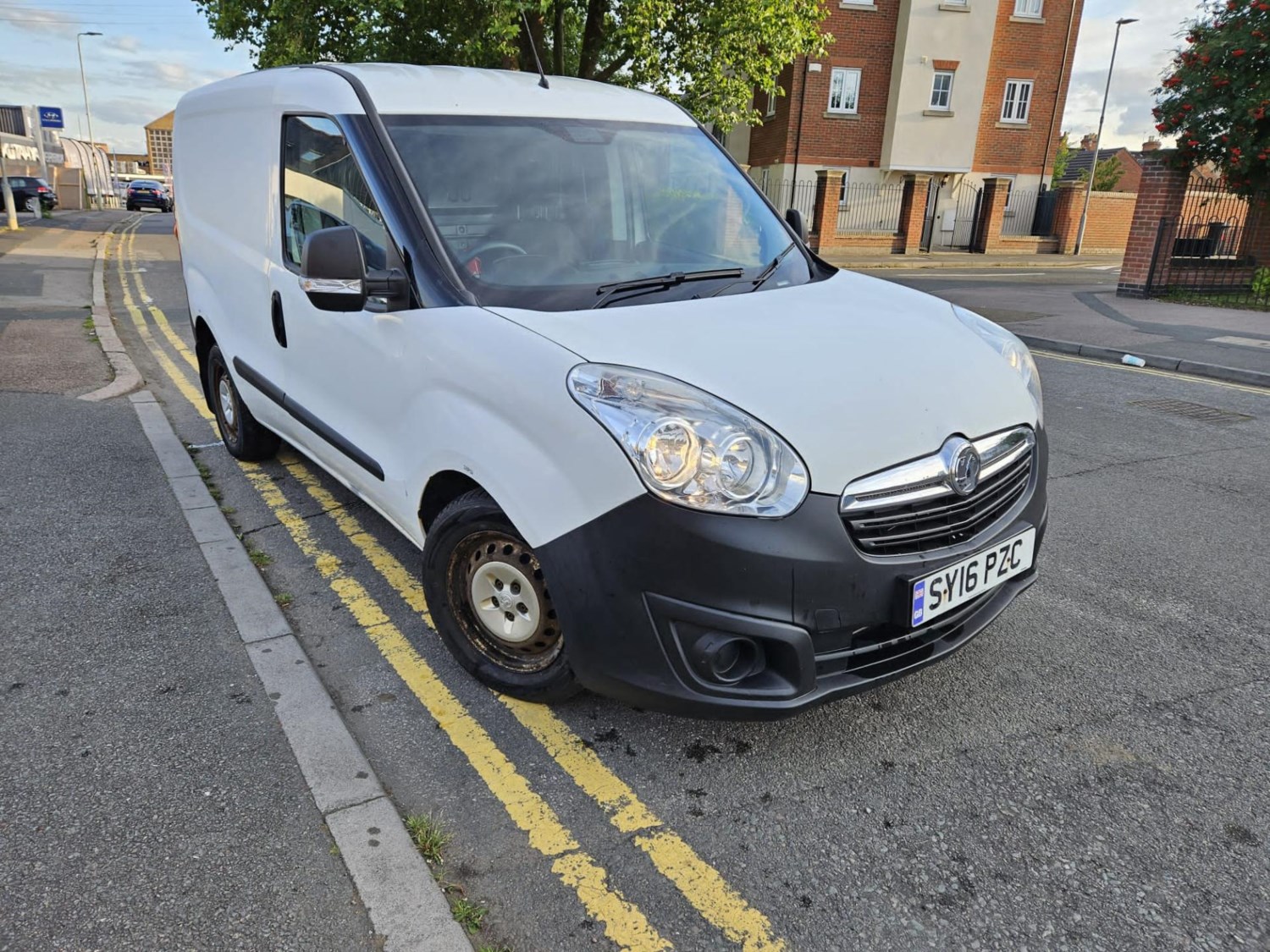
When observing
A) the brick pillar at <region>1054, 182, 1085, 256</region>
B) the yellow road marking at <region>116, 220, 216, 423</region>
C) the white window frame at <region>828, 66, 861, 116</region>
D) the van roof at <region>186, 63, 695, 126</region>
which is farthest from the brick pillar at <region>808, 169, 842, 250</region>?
the van roof at <region>186, 63, 695, 126</region>

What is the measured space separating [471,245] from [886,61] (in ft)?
99.8

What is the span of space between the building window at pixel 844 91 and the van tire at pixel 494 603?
29654mm

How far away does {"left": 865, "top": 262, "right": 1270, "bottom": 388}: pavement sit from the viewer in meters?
9.24

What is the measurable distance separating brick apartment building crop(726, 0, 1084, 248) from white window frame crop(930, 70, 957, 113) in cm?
4

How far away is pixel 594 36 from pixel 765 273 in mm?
14606

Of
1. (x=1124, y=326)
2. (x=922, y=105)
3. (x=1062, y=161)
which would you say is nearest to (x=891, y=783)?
(x=1124, y=326)

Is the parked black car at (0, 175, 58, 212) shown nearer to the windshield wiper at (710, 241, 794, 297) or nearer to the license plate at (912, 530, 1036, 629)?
the windshield wiper at (710, 241, 794, 297)

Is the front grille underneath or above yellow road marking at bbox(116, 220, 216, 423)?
above

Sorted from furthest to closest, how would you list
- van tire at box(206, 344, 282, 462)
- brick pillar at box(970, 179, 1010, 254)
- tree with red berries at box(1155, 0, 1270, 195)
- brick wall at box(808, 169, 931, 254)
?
brick pillar at box(970, 179, 1010, 254), brick wall at box(808, 169, 931, 254), tree with red berries at box(1155, 0, 1270, 195), van tire at box(206, 344, 282, 462)

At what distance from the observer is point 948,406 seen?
251 cm

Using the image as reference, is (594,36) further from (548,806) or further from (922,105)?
(922,105)

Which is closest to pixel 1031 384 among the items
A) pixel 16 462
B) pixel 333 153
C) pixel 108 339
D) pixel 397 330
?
pixel 397 330

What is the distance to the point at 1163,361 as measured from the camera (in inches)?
364

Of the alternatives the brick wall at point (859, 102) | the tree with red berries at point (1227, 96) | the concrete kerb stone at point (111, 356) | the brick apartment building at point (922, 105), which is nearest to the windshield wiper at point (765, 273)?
the concrete kerb stone at point (111, 356)
